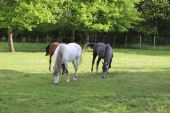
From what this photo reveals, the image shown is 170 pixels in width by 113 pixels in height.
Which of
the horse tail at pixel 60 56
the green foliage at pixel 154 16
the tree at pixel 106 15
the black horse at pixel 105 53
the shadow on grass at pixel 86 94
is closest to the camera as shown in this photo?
the shadow on grass at pixel 86 94

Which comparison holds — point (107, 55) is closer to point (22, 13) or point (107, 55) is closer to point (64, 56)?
point (64, 56)

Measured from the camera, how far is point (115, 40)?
6450cm

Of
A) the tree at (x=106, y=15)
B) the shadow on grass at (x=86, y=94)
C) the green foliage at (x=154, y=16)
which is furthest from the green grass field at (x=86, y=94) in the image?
the green foliage at (x=154, y=16)

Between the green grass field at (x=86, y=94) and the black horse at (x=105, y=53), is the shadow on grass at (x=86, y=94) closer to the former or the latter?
the green grass field at (x=86, y=94)

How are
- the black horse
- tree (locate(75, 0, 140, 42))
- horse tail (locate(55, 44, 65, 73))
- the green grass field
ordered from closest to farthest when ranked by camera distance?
1. the green grass field
2. horse tail (locate(55, 44, 65, 73))
3. the black horse
4. tree (locate(75, 0, 140, 42))

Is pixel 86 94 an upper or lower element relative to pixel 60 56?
lower

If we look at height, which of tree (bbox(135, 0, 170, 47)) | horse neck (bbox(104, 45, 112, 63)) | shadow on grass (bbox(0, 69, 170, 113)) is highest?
tree (bbox(135, 0, 170, 47))

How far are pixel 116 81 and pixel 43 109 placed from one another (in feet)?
22.5

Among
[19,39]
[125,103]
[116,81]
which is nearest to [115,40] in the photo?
[19,39]

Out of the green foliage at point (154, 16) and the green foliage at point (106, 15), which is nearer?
the green foliage at point (106, 15)

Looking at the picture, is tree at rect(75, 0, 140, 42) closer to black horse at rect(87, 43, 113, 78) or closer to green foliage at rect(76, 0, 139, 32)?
green foliage at rect(76, 0, 139, 32)

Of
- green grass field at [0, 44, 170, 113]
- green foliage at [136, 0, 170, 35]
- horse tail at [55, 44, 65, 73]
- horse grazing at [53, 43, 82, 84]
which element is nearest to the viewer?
green grass field at [0, 44, 170, 113]

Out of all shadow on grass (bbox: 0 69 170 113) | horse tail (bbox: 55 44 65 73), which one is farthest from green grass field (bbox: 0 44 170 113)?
horse tail (bbox: 55 44 65 73)

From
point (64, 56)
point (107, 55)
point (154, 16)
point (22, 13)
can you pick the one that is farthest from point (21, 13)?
Answer: point (154, 16)
